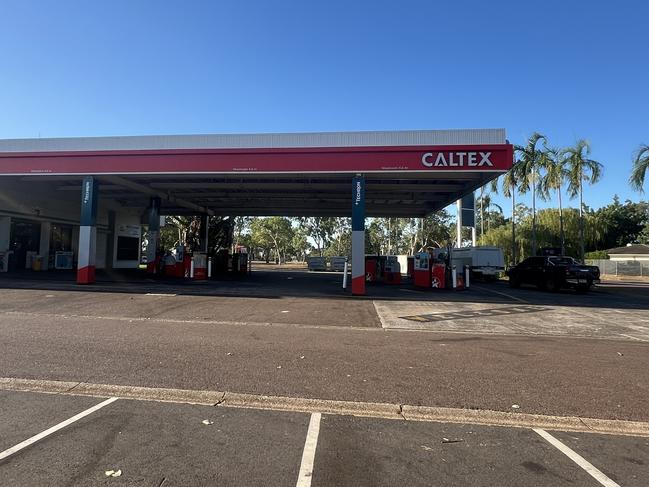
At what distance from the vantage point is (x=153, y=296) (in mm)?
16062

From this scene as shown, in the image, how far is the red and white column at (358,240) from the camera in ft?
58.4

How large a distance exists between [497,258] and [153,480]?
3038 cm

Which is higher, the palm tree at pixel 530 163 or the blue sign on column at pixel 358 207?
the palm tree at pixel 530 163

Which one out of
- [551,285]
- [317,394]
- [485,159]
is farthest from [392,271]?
[317,394]

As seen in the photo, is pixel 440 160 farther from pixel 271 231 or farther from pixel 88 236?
pixel 271 231

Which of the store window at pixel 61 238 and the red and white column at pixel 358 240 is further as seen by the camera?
the store window at pixel 61 238

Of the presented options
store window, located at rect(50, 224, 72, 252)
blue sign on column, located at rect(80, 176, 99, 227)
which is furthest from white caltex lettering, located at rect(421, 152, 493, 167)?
store window, located at rect(50, 224, 72, 252)

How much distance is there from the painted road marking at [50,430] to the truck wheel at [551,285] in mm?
21868

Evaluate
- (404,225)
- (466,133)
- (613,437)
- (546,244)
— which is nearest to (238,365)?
(613,437)

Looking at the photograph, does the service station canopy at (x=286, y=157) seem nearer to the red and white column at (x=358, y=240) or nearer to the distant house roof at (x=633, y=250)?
the red and white column at (x=358, y=240)

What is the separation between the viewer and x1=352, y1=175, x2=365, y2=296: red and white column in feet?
58.4

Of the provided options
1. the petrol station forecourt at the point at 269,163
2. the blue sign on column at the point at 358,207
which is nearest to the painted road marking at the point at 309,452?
the petrol station forecourt at the point at 269,163

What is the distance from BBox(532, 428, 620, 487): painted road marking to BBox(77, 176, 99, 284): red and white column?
1917 centimetres

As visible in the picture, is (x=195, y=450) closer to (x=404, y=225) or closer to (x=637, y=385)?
(x=637, y=385)
